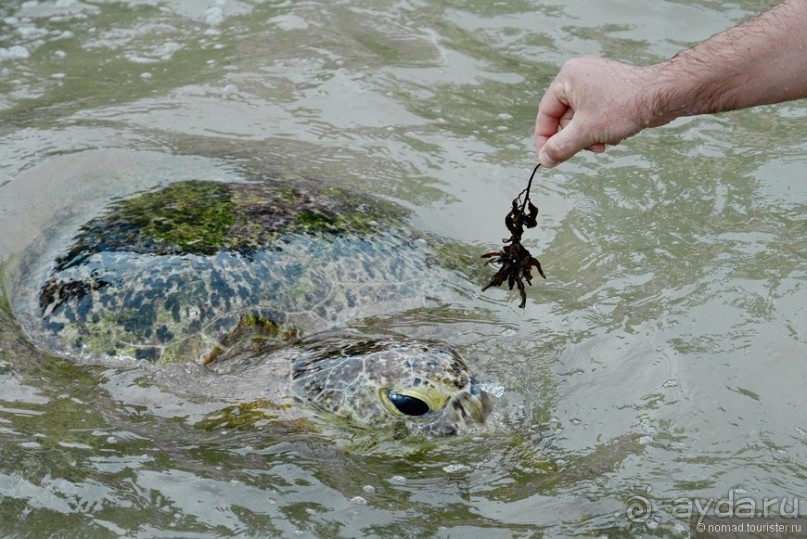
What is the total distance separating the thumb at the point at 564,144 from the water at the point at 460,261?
1.25m

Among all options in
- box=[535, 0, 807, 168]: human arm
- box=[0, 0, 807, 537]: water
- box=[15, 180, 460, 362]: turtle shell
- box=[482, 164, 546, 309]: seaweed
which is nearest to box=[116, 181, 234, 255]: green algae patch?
box=[15, 180, 460, 362]: turtle shell

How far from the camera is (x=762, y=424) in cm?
418

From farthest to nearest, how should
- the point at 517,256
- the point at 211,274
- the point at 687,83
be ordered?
1. the point at 211,274
2. the point at 517,256
3. the point at 687,83

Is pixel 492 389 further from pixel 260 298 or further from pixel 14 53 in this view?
pixel 14 53

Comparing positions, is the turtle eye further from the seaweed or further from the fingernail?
the fingernail

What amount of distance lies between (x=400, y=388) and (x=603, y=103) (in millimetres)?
1615

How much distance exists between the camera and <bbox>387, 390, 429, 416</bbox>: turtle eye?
14.0ft

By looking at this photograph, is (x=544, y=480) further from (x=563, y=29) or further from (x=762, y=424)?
(x=563, y=29)

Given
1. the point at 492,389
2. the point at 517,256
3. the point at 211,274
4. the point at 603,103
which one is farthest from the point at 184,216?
the point at 603,103

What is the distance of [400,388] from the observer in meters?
4.27

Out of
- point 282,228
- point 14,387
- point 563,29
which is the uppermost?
point 563,29

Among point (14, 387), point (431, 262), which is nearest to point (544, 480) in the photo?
point (431, 262)

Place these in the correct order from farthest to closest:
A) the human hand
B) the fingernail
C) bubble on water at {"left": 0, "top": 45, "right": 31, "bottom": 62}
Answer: bubble on water at {"left": 0, "top": 45, "right": 31, "bottom": 62} < the fingernail < the human hand

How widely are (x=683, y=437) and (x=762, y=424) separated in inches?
15.4
